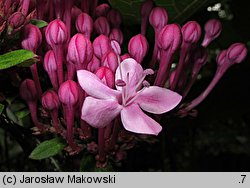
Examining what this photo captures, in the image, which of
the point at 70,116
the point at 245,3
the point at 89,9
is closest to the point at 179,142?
the point at 245,3

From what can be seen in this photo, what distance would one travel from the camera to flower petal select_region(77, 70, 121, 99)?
0.57 m

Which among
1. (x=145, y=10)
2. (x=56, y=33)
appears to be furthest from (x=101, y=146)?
(x=145, y=10)

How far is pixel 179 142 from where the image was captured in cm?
148

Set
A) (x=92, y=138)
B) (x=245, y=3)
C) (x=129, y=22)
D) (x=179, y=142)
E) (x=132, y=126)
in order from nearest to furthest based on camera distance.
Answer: (x=132, y=126)
(x=92, y=138)
(x=129, y=22)
(x=245, y=3)
(x=179, y=142)

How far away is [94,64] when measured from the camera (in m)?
0.67

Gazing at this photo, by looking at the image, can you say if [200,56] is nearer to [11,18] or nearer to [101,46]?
[101,46]

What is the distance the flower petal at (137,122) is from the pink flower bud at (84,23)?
0.53 feet

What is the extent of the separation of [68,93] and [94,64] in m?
0.09

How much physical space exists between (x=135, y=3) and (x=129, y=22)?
2.5 inches

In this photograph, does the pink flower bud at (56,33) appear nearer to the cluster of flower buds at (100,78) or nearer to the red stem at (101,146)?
the cluster of flower buds at (100,78)

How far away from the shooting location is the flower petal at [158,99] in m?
0.60

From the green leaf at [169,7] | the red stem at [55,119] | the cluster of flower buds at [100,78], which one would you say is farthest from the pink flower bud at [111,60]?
the green leaf at [169,7]

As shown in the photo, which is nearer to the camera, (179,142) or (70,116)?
(70,116)
